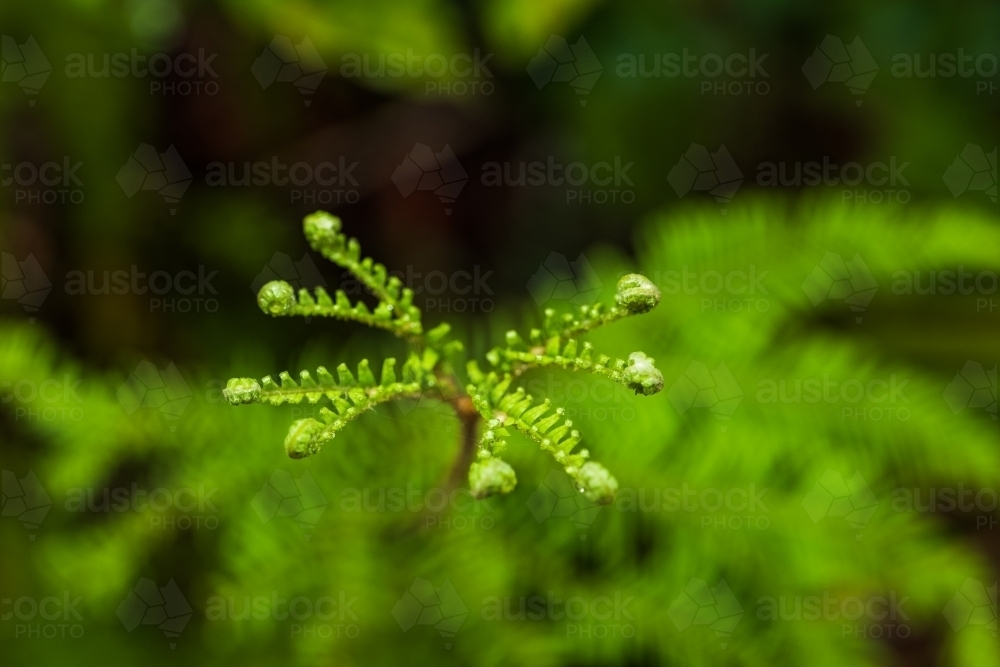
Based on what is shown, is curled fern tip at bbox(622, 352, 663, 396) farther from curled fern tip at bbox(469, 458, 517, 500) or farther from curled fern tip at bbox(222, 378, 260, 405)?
curled fern tip at bbox(222, 378, 260, 405)

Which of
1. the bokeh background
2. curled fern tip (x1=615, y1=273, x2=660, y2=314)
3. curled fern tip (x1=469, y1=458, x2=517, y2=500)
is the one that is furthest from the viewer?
the bokeh background

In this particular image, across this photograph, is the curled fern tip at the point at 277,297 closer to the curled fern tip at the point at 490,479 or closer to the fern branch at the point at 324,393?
the fern branch at the point at 324,393

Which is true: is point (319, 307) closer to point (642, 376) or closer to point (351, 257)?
point (351, 257)

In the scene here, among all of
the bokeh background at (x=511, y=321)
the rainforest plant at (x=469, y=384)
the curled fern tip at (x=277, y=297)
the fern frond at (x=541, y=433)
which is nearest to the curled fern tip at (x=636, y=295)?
the rainforest plant at (x=469, y=384)

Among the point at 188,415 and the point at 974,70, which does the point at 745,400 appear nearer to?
the point at 188,415

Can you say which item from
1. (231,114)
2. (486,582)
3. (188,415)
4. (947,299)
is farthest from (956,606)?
(231,114)

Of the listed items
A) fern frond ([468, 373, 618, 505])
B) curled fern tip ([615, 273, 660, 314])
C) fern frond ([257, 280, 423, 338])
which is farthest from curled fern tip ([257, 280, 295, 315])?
curled fern tip ([615, 273, 660, 314])
